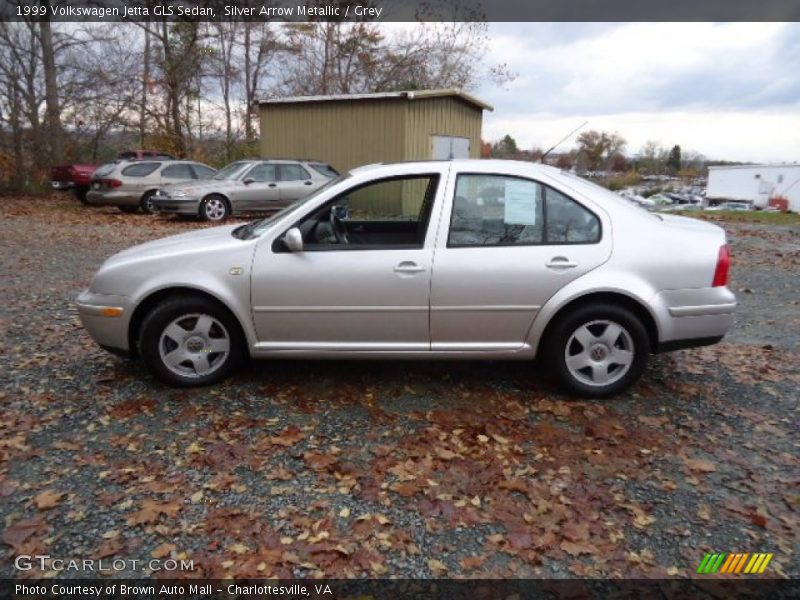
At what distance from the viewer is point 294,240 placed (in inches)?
142

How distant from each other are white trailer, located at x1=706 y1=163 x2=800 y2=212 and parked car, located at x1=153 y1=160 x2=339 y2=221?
5130 centimetres

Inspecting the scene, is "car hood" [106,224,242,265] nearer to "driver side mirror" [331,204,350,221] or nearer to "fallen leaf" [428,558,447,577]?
"driver side mirror" [331,204,350,221]

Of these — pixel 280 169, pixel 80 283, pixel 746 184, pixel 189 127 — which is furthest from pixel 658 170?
pixel 80 283

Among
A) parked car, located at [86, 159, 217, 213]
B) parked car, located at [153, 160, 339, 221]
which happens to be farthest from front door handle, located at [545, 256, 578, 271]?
parked car, located at [86, 159, 217, 213]

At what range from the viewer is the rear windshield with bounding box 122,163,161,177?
1474 cm

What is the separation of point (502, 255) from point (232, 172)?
39.1 feet

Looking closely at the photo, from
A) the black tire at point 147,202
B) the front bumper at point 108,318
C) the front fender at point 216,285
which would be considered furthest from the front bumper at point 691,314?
the black tire at point 147,202

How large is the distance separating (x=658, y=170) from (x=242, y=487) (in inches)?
2935

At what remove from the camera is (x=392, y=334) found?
3.76 meters

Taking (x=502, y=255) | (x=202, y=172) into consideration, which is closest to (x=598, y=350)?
(x=502, y=255)

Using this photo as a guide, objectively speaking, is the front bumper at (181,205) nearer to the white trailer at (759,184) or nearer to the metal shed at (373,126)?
the metal shed at (373,126)

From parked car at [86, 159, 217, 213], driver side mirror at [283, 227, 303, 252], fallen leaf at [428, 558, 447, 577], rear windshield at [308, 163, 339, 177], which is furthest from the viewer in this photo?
parked car at [86, 159, 217, 213]

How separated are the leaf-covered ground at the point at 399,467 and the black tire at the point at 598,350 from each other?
5.9 inches

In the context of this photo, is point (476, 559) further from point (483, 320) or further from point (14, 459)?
point (14, 459)
